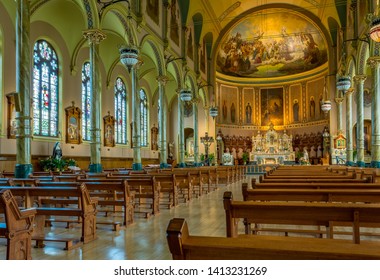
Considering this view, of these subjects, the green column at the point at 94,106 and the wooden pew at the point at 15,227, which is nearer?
the wooden pew at the point at 15,227

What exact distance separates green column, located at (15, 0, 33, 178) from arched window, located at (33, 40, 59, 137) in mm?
7111

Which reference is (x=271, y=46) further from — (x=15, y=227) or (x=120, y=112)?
(x=15, y=227)

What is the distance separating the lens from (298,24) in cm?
3036

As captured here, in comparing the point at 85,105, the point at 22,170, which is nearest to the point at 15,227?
the point at 22,170

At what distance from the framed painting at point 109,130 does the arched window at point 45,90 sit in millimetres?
4147

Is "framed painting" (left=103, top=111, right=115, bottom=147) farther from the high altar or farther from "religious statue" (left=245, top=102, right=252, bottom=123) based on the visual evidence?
"religious statue" (left=245, top=102, right=252, bottom=123)

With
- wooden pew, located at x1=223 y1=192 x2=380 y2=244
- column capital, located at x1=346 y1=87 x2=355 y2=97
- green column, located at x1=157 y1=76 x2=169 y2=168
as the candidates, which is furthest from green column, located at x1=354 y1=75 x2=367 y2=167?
wooden pew, located at x1=223 y1=192 x2=380 y2=244

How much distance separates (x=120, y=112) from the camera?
927 inches

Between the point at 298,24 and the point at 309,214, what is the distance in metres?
30.5

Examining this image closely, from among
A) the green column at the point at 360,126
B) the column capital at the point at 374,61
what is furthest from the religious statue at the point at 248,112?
the column capital at the point at 374,61

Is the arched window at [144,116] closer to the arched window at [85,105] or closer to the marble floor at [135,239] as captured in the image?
the arched window at [85,105]

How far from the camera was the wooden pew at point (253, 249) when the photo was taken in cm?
162

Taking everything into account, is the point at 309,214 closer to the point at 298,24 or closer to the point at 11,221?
the point at 11,221

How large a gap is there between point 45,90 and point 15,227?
47.0 ft
